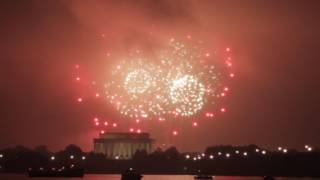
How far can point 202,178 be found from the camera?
654 feet

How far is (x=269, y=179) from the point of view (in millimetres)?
178125

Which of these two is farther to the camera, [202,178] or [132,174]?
[202,178]

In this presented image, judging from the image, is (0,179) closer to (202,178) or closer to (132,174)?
(132,174)

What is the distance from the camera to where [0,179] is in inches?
7239

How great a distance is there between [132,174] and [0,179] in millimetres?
28968

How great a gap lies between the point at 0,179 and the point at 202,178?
1875 inches

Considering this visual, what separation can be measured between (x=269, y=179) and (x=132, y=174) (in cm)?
2973

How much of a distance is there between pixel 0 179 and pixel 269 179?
192 ft

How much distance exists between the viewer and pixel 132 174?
183 meters

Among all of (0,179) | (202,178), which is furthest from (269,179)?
(0,179)

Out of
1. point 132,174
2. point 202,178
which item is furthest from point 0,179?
point 202,178

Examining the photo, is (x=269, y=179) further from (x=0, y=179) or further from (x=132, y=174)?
(x=0, y=179)

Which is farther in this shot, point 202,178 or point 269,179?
point 202,178
